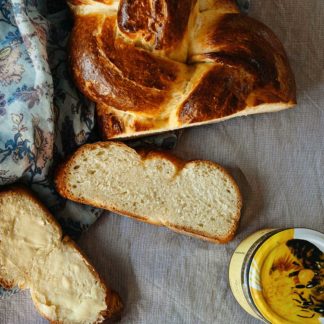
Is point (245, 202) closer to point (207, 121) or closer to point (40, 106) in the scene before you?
point (207, 121)

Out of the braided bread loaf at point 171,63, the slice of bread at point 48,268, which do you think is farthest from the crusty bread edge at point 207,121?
the slice of bread at point 48,268

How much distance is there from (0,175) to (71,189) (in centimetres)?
22

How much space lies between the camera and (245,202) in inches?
69.0

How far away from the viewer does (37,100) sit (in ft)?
5.07

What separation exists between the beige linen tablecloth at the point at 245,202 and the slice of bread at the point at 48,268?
0.08m

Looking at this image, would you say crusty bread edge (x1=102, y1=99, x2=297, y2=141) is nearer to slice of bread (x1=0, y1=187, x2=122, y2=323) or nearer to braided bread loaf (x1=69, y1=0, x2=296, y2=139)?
braided bread loaf (x1=69, y1=0, x2=296, y2=139)

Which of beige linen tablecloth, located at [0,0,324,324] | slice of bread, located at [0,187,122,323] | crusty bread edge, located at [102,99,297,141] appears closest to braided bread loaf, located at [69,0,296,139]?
crusty bread edge, located at [102,99,297,141]

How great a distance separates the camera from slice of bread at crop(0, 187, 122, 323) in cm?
159

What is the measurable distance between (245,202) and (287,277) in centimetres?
29

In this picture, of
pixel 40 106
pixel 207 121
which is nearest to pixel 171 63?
pixel 207 121

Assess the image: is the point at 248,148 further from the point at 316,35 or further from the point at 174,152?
the point at 316,35

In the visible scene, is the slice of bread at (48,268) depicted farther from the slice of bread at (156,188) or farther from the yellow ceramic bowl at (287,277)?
the yellow ceramic bowl at (287,277)

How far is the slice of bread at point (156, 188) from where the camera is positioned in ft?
5.44

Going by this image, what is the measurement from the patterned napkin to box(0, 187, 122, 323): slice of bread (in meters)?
0.06
